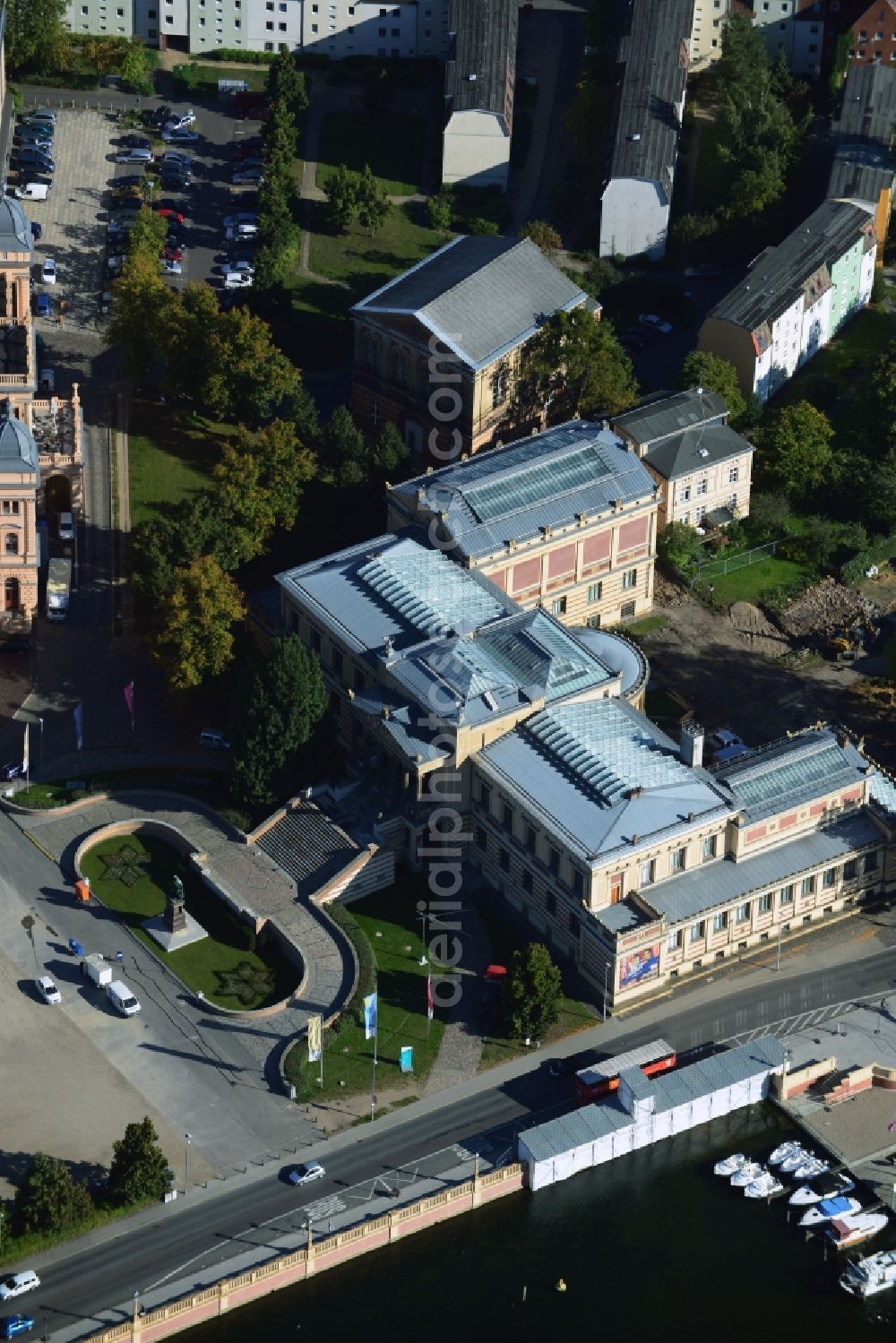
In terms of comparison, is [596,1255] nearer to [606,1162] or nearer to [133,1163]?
[606,1162]

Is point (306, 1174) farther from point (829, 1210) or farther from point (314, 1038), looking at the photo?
point (829, 1210)

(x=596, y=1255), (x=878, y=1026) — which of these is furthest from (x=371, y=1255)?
(x=878, y=1026)

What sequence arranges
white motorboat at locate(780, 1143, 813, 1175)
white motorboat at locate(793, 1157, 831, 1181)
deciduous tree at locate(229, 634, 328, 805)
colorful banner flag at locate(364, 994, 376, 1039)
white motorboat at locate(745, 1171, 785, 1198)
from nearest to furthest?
white motorboat at locate(745, 1171, 785, 1198) < white motorboat at locate(793, 1157, 831, 1181) < white motorboat at locate(780, 1143, 813, 1175) < colorful banner flag at locate(364, 994, 376, 1039) < deciduous tree at locate(229, 634, 328, 805)

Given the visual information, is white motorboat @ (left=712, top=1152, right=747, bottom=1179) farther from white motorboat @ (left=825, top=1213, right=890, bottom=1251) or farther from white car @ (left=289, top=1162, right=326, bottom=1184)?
white car @ (left=289, top=1162, right=326, bottom=1184)

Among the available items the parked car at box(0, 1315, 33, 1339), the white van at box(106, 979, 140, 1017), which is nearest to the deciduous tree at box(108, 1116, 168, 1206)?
the parked car at box(0, 1315, 33, 1339)

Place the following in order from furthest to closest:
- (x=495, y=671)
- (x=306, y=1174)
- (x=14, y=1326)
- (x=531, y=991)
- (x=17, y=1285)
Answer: (x=495, y=671), (x=531, y=991), (x=306, y=1174), (x=17, y=1285), (x=14, y=1326)

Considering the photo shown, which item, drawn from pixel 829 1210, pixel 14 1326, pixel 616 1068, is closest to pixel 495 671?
pixel 616 1068
